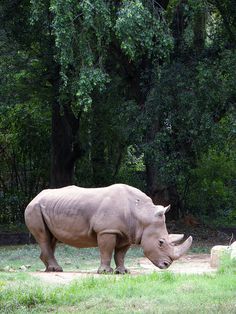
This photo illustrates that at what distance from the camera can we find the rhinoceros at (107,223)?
38.9 ft

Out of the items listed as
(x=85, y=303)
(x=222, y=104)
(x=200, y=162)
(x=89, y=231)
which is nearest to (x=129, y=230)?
(x=89, y=231)

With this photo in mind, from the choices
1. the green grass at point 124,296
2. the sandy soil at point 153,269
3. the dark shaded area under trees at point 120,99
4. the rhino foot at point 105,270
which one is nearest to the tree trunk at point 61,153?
the dark shaded area under trees at point 120,99

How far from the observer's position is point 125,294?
8.84m

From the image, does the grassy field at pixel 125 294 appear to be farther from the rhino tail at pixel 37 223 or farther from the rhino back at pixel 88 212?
the rhino tail at pixel 37 223

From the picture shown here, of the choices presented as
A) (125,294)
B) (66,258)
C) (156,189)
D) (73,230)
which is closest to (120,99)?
(156,189)

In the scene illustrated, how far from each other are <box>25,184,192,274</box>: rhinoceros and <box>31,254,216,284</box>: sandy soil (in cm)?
43

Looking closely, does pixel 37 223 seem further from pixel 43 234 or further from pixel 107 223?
pixel 107 223

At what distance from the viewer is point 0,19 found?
2120 centimetres

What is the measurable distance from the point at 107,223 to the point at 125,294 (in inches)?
120

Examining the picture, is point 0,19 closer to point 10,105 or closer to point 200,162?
point 10,105

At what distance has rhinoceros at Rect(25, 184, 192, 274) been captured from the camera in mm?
11852

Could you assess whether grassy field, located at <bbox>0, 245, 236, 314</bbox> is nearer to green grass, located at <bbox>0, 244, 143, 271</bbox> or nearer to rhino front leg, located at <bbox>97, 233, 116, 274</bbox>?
rhino front leg, located at <bbox>97, 233, 116, 274</bbox>

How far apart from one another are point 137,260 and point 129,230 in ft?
14.3

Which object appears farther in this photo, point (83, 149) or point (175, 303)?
point (83, 149)
